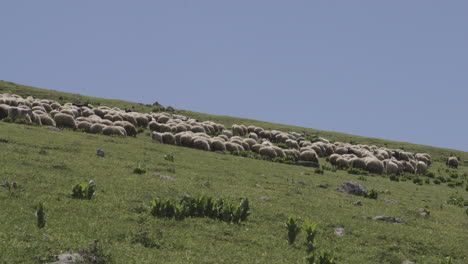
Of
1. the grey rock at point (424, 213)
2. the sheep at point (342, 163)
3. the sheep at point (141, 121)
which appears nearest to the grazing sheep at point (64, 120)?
the sheep at point (141, 121)

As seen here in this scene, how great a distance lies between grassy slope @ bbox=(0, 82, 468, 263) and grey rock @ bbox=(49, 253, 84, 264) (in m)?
0.27

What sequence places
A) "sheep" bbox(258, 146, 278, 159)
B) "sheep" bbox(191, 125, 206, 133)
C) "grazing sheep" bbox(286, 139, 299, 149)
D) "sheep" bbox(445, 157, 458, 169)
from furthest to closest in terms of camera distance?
"sheep" bbox(445, 157, 458, 169)
"grazing sheep" bbox(286, 139, 299, 149)
"sheep" bbox(191, 125, 206, 133)
"sheep" bbox(258, 146, 278, 159)

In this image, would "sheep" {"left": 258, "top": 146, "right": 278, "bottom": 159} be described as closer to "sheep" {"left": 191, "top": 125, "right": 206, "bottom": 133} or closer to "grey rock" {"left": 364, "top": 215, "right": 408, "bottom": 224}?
"sheep" {"left": 191, "top": 125, "right": 206, "bottom": 133}

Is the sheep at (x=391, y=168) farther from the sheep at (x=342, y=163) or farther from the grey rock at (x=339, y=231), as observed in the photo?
the grey rock at (x=339, y=231)

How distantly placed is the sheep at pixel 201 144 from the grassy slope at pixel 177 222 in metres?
7.20

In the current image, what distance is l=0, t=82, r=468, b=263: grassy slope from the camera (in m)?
9.89

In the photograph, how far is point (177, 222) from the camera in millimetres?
12180

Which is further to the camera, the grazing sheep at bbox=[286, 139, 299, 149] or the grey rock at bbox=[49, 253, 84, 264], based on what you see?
the grazing sheep at bbox=[286, 139, 299, 149]

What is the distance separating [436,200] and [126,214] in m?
19.0

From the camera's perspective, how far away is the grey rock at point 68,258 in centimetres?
826

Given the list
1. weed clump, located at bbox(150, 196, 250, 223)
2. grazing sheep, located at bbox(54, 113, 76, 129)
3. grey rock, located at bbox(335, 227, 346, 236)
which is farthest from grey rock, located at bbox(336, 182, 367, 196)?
grazing sheep, located at bbox(54, 113, 76, 129)

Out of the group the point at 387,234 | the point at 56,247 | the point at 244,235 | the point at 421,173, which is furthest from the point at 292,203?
the point at 421,173

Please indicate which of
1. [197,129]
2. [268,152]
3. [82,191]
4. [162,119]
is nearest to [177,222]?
[82,191]

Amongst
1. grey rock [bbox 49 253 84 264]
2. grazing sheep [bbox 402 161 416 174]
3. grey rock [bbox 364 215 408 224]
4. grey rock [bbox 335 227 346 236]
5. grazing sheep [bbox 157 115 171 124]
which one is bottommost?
grey rock [bbox 335 227 346 236]
